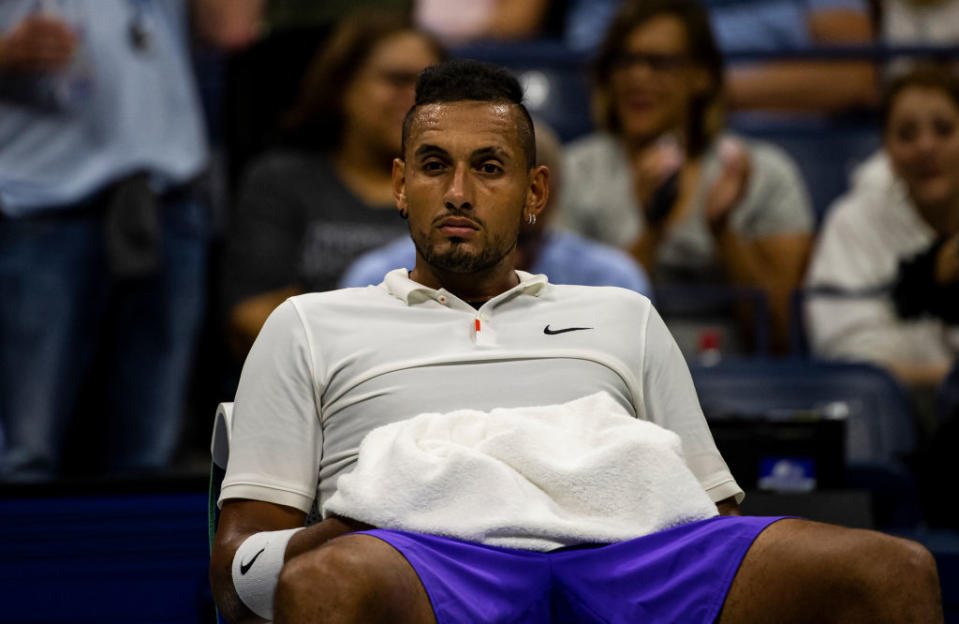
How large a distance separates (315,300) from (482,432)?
351mm

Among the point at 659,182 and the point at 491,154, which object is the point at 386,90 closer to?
the point at 659,182

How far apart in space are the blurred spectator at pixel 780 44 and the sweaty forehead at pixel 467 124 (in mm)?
2925

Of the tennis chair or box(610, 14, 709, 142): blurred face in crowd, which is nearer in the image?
the tennis chair

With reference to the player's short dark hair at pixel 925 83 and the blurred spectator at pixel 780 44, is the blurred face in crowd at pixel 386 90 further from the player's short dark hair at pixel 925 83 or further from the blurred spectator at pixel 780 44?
the player's short dark hair at pixel 925 83

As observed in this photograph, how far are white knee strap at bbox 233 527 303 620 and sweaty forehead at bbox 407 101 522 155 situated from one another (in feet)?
1.96

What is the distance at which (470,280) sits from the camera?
1963 millimetres

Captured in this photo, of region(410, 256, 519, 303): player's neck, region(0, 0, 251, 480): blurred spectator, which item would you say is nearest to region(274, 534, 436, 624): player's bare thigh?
region(410, 256, 519, 303): player's neck

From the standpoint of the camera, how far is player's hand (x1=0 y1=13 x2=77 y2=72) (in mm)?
3293

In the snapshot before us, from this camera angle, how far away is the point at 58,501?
7.74ft

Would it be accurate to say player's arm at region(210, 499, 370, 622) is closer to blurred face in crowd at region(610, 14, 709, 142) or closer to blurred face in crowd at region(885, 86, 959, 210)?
blurred face in crowd at region(610, 14, 709, 142)

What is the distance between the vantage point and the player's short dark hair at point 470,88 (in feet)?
6.20

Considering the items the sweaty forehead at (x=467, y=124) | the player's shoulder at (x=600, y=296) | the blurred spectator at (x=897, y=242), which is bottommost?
the blurred spectator at (x=897, y=242)

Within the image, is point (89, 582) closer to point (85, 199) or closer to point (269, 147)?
point (85, 199)

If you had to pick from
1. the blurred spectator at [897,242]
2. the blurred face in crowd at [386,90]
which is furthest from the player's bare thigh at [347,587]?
the blurred spectator at [897,242]
